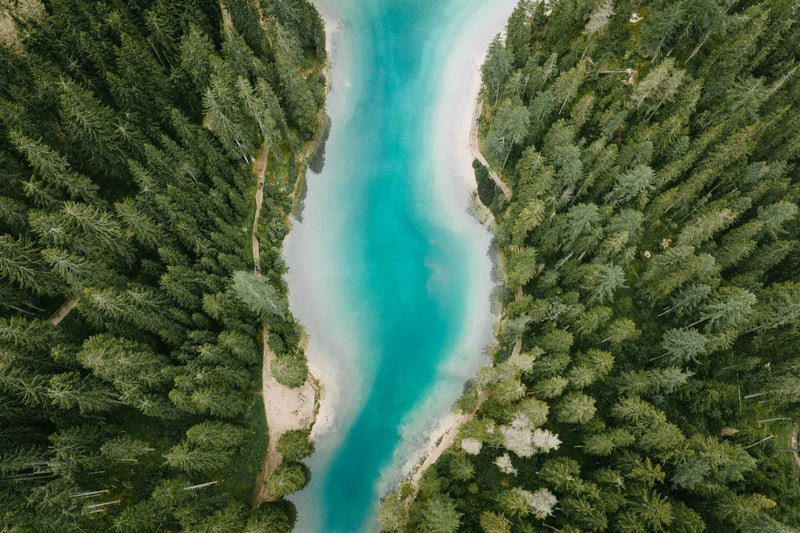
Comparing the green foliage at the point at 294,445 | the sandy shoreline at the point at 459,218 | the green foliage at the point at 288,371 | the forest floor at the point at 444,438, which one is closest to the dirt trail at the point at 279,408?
the green foliage at the point at 294,445

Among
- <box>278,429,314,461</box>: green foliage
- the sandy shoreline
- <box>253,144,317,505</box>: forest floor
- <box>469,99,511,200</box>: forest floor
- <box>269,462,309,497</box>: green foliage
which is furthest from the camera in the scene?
<box>469,99,511,200</box>: forest floor

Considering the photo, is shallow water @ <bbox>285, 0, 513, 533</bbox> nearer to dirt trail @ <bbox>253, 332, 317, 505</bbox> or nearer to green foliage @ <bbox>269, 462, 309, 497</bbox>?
dirt trail @ <bbox>253, 332, 317, 505</bbox>

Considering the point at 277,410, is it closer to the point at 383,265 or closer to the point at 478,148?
the point at 383,265

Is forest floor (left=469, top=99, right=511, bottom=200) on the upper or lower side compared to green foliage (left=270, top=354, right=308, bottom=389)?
upper

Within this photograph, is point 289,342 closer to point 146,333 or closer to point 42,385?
point 146,333

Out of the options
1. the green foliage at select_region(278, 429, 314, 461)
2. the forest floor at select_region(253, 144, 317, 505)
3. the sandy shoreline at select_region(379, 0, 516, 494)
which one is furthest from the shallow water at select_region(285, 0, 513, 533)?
the green foliage at select_region(278, 429, 314, 461)

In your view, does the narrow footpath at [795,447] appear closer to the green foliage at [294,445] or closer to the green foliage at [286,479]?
the green foliage at [294,445]
